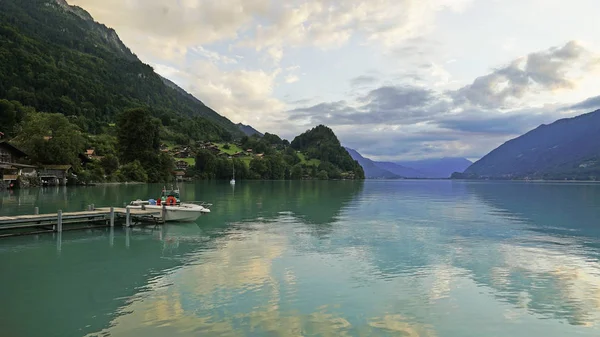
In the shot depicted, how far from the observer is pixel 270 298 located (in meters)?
14.2

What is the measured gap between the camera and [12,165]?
7238cm

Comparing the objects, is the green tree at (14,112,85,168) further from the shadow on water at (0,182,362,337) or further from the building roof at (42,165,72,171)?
the shadow on water at (0,182,362,337)

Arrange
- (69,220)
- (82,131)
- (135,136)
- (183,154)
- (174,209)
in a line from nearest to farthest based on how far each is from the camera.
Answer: (69,220)
(174,209)
(135,136)
(82,131)
(183,154)

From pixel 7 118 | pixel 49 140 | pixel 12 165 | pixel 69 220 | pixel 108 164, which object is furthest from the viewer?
pixel 108 164

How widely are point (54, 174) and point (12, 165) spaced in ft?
31.3

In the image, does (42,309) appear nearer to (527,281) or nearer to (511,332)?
(511,332)

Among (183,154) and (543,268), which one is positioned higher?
(183,154)

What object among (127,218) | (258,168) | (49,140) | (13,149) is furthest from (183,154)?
(127,218)

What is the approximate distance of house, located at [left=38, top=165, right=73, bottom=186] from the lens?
80188 millimetres

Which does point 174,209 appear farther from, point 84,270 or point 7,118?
point 7,118

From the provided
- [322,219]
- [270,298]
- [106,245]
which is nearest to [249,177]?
[322,219]

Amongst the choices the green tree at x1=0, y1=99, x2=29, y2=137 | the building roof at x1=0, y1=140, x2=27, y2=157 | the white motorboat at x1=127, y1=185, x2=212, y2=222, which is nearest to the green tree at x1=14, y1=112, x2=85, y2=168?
the building roof at x1=0, y1=140, x2=27, y2=157

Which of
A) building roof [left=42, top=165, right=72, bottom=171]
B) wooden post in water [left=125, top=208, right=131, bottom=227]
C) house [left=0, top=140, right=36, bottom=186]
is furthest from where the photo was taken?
building roof [left=42, top=165, right=72, bottom=171]

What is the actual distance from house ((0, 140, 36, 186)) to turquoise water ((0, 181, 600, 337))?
52727mm
